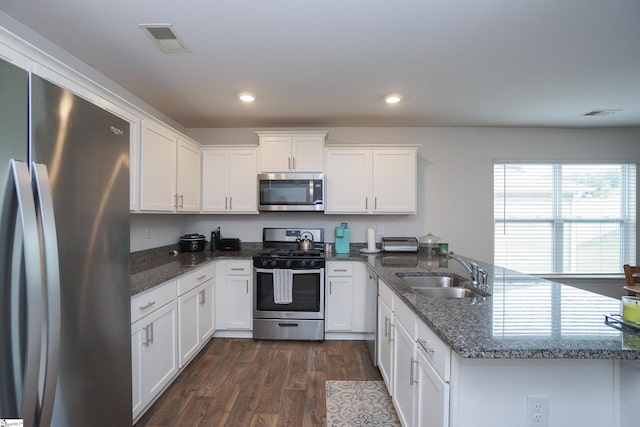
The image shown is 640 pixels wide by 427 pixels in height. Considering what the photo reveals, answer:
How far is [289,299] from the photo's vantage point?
2992mm

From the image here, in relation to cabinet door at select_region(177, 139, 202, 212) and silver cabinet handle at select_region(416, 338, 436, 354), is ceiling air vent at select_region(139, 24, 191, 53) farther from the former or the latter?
silver cabinet handle at select_region(416, 338, 436, 354)

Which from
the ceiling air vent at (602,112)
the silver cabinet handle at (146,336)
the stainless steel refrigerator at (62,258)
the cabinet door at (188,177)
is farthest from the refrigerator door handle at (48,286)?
the ceiling air vent at (602,112)

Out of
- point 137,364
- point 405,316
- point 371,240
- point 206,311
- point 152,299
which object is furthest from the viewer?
point 371,240

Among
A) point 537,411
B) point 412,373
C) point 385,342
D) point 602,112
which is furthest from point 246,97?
point 602,112

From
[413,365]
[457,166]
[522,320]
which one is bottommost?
[413,365]

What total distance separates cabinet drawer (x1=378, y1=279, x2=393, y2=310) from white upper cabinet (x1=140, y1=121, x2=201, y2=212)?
1.96 meters

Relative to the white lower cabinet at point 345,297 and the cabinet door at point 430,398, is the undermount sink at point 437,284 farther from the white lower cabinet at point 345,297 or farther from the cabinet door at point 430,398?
the white lower cabinet at point 345,297

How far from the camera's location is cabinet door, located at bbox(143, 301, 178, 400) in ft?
6.19

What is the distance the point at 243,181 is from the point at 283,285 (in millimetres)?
1296

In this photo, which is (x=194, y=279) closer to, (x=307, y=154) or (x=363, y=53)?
(x=307, y=154)

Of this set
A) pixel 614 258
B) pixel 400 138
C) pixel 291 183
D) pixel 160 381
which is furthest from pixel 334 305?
pixel 614 258

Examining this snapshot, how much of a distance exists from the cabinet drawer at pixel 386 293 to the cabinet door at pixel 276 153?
1.71 m

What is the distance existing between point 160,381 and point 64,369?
48.0 inches

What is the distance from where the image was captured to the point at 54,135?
973 millimetres
